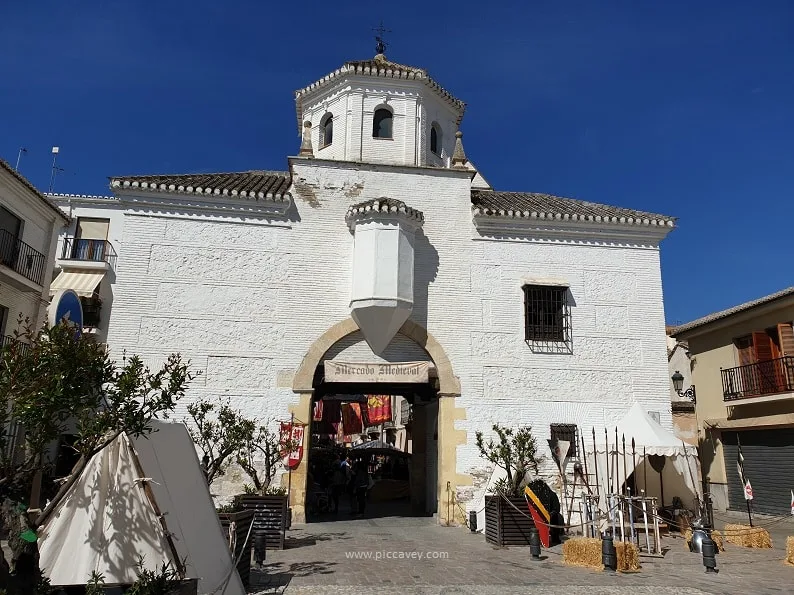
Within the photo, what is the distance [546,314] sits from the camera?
1589 centimetres

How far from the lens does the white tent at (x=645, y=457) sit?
13.2 m

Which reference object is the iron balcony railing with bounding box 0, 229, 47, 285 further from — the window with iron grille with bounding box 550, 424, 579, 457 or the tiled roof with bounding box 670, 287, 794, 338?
the tiled roof with bounding box 670, 287, 794, 338

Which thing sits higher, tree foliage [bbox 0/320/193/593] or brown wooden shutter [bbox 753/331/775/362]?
brown wooden shutter [bbox 753/331/775/362]

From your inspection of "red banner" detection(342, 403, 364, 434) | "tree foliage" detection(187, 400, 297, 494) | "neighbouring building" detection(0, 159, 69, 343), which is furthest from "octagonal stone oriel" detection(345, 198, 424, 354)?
"red banner" detection(342, 403, 364, 434)

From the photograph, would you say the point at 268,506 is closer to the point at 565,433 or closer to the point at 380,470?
the point at 565,433

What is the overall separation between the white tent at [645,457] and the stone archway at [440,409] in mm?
3224

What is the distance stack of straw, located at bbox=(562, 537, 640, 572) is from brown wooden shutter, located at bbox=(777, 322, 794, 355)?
31.0 feet

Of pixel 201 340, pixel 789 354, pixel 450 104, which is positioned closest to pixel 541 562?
pixel 201 340

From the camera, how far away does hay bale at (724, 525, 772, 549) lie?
12039mm

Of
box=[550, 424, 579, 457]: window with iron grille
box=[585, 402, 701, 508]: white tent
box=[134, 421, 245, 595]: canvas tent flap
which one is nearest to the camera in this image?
box=[134, 421, 245, 595]: canvas tent flap

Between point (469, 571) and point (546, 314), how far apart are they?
8022mm

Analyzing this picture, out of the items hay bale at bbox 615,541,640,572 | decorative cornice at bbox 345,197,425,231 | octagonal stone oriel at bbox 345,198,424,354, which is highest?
decorative cornice at bbox 345,197,425,231

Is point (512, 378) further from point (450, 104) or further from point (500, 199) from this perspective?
point (450, 104)

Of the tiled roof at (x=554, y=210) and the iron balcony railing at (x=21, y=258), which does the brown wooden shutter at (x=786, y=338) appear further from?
the iron balcony railing at (x=21, y=258)
